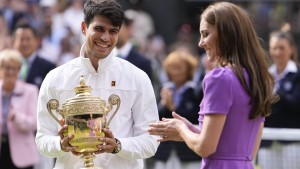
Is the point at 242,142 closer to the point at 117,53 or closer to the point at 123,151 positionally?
the point at 123,151

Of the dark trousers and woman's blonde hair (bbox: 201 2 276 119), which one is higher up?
woman's blonde hair (bbox: 201 2 276 119)

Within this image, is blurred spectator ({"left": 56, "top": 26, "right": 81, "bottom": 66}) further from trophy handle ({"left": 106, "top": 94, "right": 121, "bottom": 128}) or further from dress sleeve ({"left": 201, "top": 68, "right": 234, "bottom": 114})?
dress sleeve ({"left": 201, "top": 68, "right": 234, "bottom": 114})

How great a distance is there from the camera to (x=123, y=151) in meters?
6.00

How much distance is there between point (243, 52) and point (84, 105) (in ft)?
3.36

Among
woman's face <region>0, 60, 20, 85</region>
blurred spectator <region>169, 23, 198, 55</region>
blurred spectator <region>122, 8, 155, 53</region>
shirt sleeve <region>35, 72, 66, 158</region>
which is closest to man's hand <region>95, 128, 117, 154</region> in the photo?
shirt sleeve <region>35, 72, 66, 158</region>

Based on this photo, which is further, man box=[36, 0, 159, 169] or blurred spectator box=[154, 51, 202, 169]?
blurred spectator box=[154, 51, 202, 169]

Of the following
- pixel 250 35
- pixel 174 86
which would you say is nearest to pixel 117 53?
pixel 174 86

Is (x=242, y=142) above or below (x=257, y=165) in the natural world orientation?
above

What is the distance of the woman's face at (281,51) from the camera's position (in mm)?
10969

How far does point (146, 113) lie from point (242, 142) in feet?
3.39

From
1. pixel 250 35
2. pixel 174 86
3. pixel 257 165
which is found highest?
pixel 250 35

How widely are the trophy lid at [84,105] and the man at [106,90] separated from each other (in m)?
0.33

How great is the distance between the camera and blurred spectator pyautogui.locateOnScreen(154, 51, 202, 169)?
389 inches

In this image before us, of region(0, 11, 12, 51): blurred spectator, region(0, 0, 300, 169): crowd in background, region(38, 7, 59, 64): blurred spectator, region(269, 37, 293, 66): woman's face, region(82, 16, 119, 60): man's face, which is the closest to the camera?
region(82, 16, 119, 60): man's face
